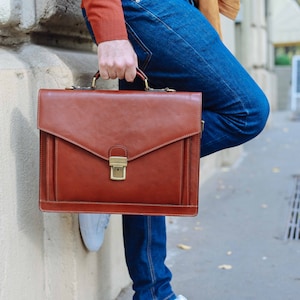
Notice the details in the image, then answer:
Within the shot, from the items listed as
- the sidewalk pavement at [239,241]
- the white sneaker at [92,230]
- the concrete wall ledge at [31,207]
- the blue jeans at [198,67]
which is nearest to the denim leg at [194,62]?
the blue jeans at [198,67]

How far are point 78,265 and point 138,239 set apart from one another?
0.80 feet

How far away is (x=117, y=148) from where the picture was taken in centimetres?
180

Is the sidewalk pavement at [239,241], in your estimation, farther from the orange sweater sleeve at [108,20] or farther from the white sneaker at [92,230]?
the orange sweater sleeve at [108,20]

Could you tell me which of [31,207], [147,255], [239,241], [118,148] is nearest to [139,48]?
[118,148]

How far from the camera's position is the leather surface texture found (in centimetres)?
180

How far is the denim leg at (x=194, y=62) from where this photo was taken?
1917 millimetres

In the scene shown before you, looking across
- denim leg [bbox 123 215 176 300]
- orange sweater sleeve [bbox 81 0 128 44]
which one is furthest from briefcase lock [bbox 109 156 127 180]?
denim leg [bbox 123 215 176 300]

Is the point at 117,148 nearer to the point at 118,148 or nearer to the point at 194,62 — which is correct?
the point at 118,148

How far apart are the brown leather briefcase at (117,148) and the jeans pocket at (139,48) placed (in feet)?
0.66

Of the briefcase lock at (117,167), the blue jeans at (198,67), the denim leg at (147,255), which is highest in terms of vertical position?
the blue jeans at (198,67)

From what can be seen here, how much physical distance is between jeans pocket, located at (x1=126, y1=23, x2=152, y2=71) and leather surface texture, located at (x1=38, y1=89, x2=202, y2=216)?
0.68 feet

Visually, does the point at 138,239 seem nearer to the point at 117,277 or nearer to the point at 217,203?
the point at 117,277

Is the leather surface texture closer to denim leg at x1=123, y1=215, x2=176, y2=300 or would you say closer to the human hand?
the human hand

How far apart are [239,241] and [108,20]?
2.11m
